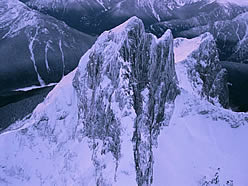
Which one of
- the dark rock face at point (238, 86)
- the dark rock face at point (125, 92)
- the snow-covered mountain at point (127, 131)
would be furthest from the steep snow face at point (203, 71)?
the dark rock face at point (238, 86)

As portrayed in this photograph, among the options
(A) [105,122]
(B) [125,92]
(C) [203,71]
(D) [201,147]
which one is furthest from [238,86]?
(A) [105,122]

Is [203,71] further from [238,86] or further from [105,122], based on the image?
[238,86]

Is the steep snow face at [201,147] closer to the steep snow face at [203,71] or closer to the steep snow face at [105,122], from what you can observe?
the steep snow face at [105,122]

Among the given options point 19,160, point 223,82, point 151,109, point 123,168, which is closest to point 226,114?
point 151,109

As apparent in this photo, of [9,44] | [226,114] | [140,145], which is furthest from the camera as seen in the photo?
[9,44]

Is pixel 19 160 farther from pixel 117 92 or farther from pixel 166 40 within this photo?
pixel 166 40

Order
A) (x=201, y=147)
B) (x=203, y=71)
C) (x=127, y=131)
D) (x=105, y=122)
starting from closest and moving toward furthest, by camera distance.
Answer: (x=127, y=131) < (x=105, y=122) < (x=201, y=147) < (x=203, y=71)
